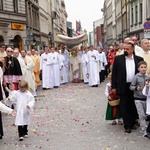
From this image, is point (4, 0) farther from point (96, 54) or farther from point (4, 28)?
point (96, 54)

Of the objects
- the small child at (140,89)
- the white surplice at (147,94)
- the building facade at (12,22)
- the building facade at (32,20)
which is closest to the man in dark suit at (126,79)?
the small child at (140,89)

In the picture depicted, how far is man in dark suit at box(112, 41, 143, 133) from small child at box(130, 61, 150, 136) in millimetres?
255

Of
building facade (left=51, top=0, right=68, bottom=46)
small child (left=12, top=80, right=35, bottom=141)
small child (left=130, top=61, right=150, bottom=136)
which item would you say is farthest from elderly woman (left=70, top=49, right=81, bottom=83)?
building facade (left=51, top=0, right=68, bottom=46)

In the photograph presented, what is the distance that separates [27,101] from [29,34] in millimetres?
13532

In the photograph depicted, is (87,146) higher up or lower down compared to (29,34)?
lower down

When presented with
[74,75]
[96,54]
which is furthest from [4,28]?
[96,54]

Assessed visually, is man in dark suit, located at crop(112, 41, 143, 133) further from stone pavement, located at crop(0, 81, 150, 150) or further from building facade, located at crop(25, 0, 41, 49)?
building facade, located at crop(25, 0, 41, 49)

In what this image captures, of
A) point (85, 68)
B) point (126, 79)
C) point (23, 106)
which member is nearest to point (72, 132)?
point (23, 106)

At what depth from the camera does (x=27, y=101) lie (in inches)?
248

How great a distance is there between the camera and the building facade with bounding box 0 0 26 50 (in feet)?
87.2

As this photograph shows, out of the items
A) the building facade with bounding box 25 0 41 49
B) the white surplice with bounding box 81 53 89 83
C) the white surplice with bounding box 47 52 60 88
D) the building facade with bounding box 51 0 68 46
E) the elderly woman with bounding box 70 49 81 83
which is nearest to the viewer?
the white surplice with bounding box 47 52 60 88

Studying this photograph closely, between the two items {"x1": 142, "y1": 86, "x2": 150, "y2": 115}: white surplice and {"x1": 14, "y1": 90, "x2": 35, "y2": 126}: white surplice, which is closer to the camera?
{"x1": 142, "y1": 86, "x2": 150, "y2": 115}: white surplice

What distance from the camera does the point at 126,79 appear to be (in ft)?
20.8

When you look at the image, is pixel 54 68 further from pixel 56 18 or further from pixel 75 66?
pixel 56 18
